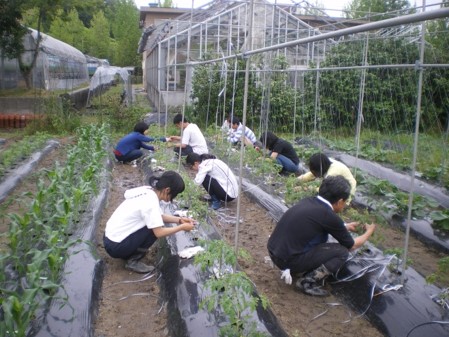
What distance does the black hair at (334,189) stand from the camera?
A: 3490 mm

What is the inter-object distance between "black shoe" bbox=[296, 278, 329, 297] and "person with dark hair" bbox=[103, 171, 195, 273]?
1039mm

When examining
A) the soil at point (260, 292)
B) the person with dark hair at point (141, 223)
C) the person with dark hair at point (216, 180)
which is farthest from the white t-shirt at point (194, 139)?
the person with dark hair at point (141, 223)

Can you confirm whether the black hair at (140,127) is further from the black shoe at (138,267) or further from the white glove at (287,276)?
the white glove at (287,276)

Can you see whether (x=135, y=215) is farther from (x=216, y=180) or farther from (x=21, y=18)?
(x=21, y=18)

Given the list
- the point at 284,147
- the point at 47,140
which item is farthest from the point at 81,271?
the point at 47,140

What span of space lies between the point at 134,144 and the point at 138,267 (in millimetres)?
4586

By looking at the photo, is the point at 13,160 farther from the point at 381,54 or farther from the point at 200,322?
the point at 381,54

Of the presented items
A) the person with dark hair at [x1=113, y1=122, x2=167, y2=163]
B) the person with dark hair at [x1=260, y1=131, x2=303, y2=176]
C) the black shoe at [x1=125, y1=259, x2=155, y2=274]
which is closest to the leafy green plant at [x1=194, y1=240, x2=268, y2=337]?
the black shoe at [x1=125, y1=259, x2=155, y2=274]

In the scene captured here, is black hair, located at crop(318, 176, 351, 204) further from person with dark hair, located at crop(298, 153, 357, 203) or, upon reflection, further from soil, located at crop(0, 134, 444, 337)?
person with dark hair, located at crop(298, 153, 357, 203)

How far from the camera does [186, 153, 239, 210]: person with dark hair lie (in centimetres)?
565

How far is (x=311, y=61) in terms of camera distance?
12289 mm

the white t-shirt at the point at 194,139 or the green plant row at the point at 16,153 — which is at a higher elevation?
the white t-shirt at the point at 194,139

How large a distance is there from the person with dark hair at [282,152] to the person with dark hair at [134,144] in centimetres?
215

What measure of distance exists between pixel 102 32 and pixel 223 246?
144ft
